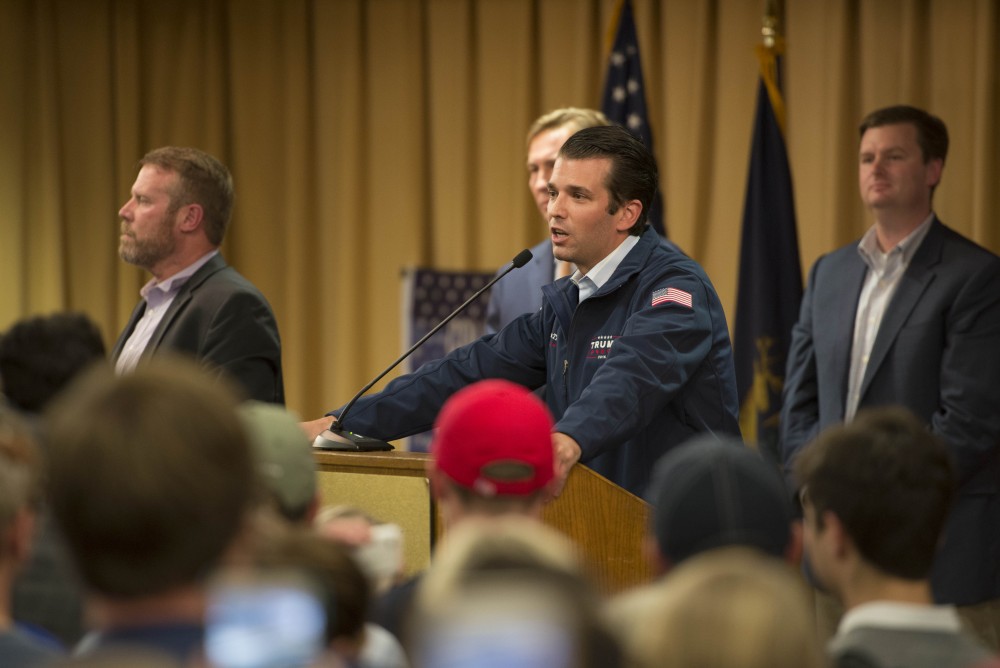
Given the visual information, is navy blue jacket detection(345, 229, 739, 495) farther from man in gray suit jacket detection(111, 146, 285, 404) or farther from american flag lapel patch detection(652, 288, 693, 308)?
man in gray suit jacket detection(111, 146, 285, 404)

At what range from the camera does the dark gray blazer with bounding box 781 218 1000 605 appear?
4.18m

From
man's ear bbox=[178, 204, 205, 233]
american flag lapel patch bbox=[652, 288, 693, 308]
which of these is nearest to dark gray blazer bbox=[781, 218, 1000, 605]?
american flag lapel patch bbox=[652, 288, 693, 308]

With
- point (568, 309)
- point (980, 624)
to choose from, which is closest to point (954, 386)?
point (980, 624)

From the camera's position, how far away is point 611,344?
11.2ft

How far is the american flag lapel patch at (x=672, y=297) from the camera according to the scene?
3377 millimetres

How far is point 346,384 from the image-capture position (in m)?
6.82

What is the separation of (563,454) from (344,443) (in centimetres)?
64

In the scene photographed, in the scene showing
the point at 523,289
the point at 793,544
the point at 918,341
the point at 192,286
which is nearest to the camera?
the point at 793,544

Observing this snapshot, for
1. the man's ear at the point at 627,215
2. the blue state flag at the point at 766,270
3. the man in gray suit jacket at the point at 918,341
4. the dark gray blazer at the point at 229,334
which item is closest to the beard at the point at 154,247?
the dark gray blazer at the point at 229,334

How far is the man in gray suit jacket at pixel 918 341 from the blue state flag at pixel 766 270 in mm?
701

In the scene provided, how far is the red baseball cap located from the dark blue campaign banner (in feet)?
13.8

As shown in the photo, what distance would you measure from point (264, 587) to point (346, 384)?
5500mm

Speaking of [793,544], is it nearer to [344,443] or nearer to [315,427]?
[344,443]

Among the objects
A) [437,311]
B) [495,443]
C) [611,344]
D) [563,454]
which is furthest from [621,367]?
[437,311]
